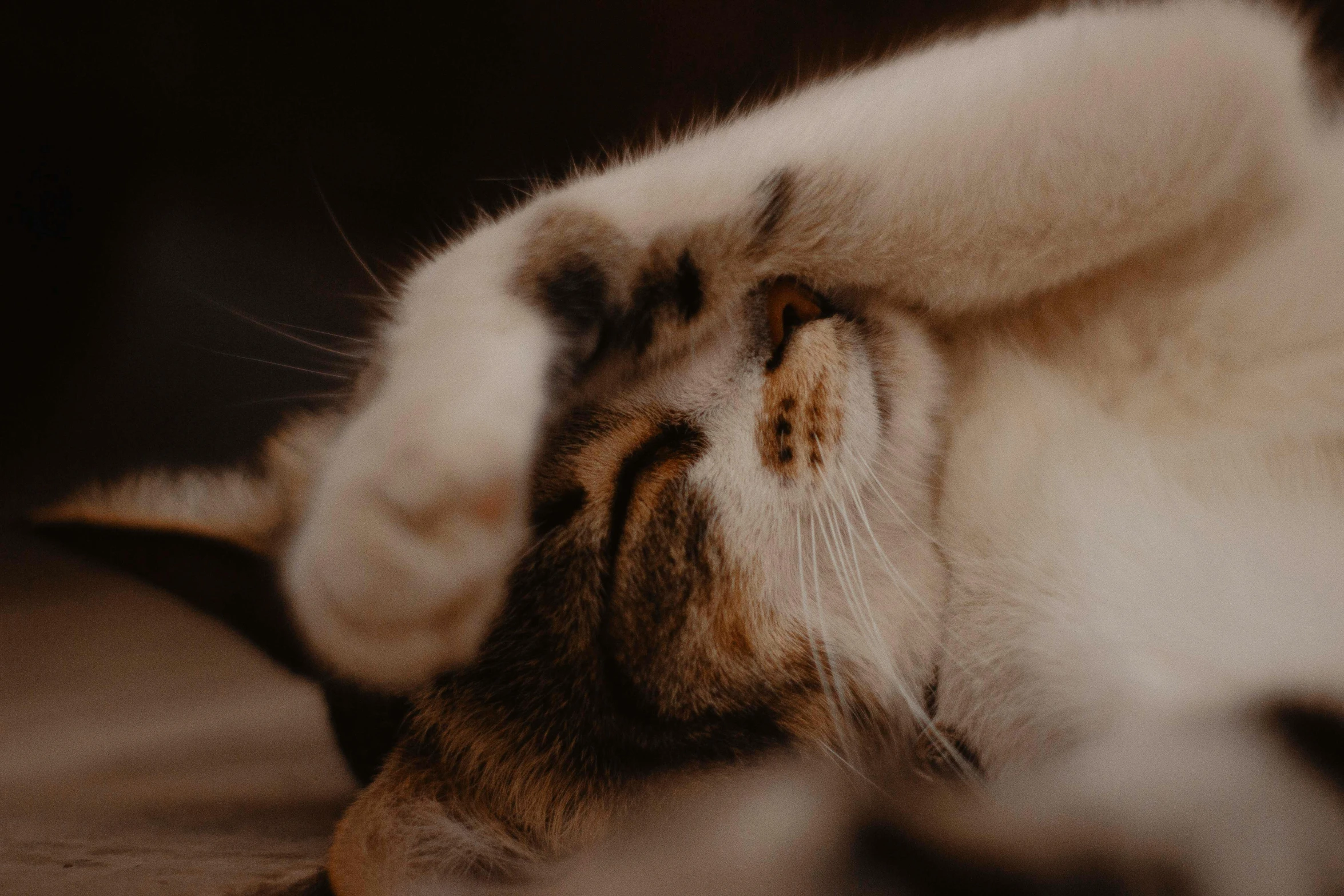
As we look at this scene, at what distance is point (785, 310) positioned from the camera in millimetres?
448

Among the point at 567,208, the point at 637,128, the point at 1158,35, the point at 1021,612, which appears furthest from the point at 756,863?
the point at 637,128

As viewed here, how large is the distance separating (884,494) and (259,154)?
635 mm

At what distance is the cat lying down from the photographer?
390mm

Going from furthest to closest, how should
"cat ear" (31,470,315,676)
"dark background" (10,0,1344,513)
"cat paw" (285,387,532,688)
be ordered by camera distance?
1. "dark background" (10,0,1344,513)
2. "cat ear" (31,470,315,676)
3. "cat paw" (285,387,532,688)

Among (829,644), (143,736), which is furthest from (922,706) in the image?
(143,736)

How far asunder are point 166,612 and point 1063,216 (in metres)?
0.67

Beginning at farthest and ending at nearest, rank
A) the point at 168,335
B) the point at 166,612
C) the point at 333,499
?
the point at 168,335
the point at 166,612
the point at 333,499

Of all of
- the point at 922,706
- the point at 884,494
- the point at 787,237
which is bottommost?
the point at 922,706

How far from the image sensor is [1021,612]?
45 cm

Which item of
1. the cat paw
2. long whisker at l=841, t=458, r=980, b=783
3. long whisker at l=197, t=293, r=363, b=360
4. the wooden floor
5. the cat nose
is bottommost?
the wooden floor

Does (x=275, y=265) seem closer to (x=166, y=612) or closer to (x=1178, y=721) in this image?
(x=166, y=612)

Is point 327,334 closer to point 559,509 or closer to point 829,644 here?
point 559,509

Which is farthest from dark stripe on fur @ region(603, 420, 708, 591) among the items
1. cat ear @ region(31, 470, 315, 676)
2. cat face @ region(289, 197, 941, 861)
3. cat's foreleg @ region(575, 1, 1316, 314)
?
cat ear @ region(31, 470, 315, 676)

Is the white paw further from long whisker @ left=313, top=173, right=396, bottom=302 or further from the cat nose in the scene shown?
long whisker @ left=313, top=173, right=396, bottom=302
